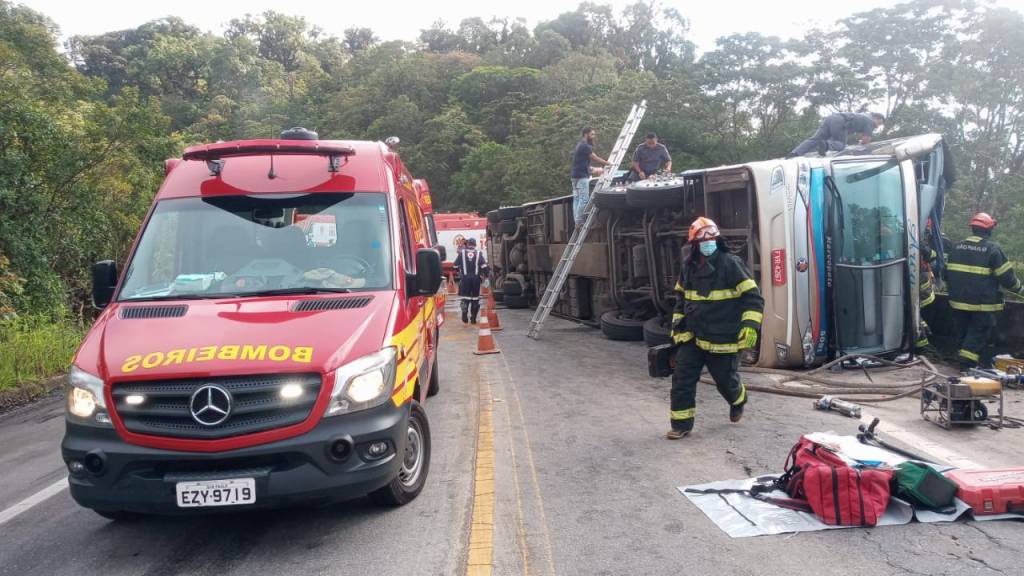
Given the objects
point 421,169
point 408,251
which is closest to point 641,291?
point 408,251

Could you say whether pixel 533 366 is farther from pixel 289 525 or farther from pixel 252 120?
pixel 252 120

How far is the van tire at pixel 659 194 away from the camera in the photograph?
10.5 m

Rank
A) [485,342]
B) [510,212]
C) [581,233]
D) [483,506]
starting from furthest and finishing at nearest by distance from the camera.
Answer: [510,212] < [581,233] < [485,342] < [483,506]

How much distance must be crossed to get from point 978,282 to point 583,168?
21.7ft

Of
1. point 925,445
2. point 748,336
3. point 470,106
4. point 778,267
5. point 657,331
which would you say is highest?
point 470,106

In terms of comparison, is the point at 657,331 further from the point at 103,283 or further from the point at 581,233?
the point at 103,283

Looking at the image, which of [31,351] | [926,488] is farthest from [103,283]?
[31,351]

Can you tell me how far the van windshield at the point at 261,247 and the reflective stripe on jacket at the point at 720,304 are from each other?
2634 millimetres

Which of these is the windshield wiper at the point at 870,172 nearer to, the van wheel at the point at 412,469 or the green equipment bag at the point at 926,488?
the green equipment bag at the point at 926,488

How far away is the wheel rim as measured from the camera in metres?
4.70

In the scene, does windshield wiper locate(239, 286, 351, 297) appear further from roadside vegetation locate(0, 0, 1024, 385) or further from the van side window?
roadside vegetation locate(0, 0, 1024, 385)

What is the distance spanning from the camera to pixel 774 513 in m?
4.31

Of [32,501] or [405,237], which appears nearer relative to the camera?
[32,501]

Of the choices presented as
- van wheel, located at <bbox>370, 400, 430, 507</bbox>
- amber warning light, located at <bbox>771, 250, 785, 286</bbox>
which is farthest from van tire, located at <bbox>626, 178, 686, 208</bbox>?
van wheel, located at <bbox>370, 400, 430, 507</bbox>
